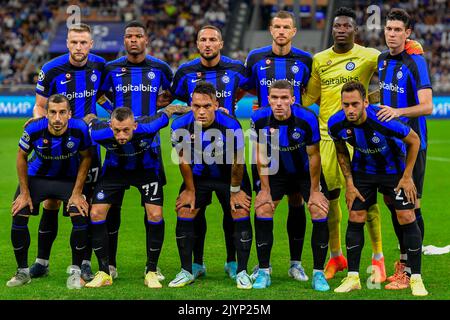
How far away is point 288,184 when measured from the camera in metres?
8.10

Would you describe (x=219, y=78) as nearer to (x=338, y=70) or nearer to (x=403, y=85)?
(x=338, y=70)

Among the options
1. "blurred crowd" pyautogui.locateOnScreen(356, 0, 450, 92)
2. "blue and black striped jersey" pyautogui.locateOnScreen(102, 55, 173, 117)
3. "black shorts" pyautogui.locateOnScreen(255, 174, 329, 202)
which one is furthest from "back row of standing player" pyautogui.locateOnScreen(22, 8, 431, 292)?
"blurred crowd" pyautogui.locateOnScreen(356, 0, 450, 92)

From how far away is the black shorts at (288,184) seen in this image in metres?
8.02

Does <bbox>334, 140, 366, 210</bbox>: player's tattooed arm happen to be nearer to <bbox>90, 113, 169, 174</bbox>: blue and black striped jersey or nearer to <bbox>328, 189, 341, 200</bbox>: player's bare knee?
<bbox>328, 189, 341, 200</bbox>: player's bare knee

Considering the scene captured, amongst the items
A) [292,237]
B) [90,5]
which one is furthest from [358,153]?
[90,5]

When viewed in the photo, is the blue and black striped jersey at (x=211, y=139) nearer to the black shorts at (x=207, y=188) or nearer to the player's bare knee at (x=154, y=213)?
the black shorts at (x=207, y=188)

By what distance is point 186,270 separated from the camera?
8000 mm

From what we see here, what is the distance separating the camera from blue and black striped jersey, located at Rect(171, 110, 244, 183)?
7887 millimetres

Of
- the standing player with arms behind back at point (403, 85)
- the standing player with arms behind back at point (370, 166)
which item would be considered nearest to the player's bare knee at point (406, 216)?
the standing player with arms behind back at point (370, 166)

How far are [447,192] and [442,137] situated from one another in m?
7.73

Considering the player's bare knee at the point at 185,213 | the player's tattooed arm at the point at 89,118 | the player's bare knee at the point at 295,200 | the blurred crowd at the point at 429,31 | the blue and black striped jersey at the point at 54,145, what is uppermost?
the blurred crowd at the point at 429,31

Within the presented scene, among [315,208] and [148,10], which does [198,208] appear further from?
[148,10]

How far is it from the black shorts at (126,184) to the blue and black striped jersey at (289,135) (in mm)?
998

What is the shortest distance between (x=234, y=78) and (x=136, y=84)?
93 centimetres
